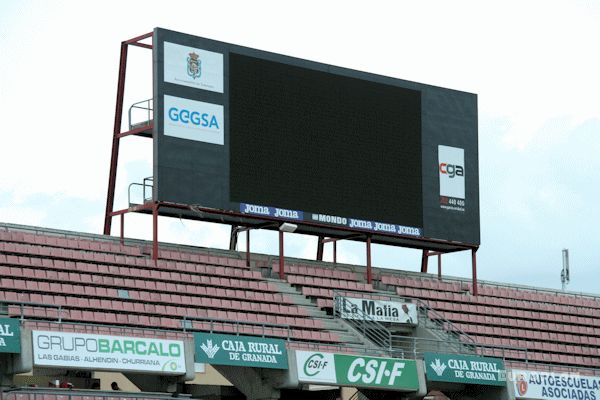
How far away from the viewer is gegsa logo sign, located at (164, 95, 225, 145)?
30.7m

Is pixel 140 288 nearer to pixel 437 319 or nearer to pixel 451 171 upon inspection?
pixel 437 319

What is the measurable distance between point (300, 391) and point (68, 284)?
6.20 m

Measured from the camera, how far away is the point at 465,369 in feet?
100

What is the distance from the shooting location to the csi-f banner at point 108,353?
2434cm

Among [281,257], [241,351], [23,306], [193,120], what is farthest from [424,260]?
[23,306]

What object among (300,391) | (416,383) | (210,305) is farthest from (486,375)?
(210,305)

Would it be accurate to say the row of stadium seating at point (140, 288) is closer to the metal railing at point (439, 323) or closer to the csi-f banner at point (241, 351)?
the csi-f banner at point (241, 351)

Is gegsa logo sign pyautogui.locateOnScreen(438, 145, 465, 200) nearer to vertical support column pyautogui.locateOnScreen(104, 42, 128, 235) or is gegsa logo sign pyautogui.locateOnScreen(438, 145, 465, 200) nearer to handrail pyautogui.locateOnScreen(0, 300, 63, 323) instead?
vertical support column pyautogui.locateOnScreen(104, 42, 128, 235)

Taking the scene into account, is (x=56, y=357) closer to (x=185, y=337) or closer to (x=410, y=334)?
(x=185, y=337)

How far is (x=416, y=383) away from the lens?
2952cm

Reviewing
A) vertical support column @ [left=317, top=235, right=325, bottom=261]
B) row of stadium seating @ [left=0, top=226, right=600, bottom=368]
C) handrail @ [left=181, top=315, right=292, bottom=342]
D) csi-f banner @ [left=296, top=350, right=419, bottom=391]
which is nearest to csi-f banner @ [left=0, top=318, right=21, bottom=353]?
row of stadium seating @ [left=0, top=226, right=600, bottom=368]

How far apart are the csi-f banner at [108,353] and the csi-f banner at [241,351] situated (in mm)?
537

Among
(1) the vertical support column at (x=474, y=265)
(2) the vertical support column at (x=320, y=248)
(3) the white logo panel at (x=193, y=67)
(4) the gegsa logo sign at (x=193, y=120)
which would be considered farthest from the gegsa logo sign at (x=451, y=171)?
(3) the white logo panel at (x=193, y=67)

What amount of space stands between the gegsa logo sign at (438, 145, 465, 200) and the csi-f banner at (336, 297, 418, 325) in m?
3.35
